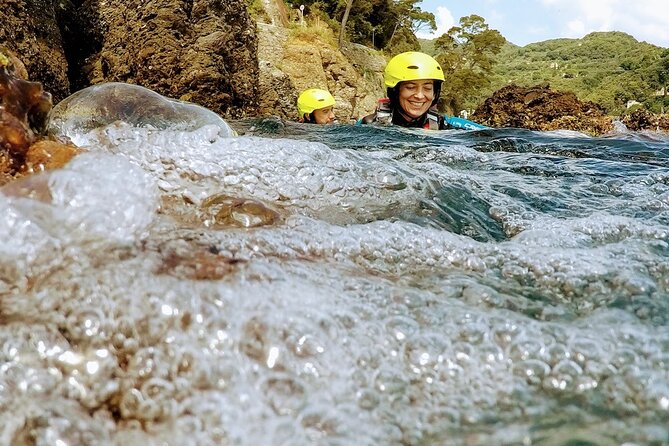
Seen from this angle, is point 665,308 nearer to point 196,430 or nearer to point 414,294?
point 414,294

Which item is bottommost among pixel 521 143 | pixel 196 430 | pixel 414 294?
pixel 196 430

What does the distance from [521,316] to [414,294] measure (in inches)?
10.0

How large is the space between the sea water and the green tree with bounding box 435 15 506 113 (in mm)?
22394

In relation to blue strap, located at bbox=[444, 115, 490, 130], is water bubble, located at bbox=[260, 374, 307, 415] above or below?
below

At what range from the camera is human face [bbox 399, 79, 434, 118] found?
245 inches

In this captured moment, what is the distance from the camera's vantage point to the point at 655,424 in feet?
2.72

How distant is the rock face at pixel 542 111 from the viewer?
8844 mm

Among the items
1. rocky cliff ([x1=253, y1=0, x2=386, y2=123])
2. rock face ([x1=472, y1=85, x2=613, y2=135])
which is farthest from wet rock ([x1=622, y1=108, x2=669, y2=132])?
rocky cliff ([x1=253, y1=0, x2=386, y2=123])

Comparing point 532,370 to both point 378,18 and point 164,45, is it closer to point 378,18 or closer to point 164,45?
point 164,45


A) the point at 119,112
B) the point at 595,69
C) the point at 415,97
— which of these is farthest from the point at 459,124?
the point at 595,69

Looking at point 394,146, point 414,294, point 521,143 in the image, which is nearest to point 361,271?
point 414,294

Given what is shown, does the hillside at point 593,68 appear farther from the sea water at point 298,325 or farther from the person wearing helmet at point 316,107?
the sea water at point 298,325

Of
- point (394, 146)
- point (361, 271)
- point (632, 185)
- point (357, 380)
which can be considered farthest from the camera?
point (394, 146)

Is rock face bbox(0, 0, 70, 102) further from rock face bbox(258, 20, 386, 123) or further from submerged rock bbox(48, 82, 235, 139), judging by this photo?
rock face bbox(258, 20, 386, 123)
